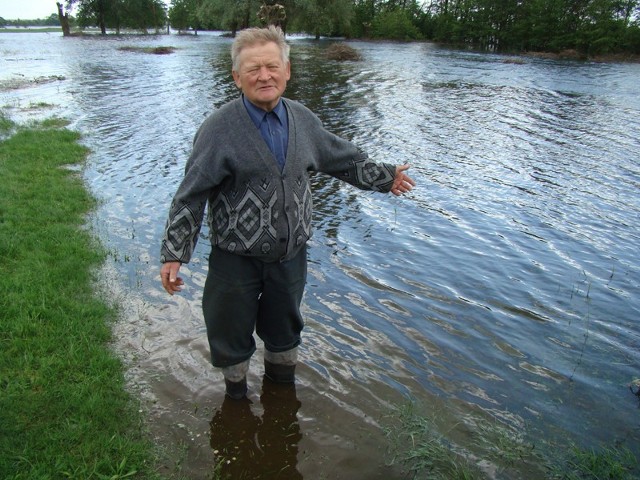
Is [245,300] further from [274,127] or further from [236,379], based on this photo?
[274,127]

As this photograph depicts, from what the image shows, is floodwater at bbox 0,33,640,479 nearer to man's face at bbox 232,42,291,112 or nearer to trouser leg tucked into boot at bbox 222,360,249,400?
trouser leg tucked into boot at bbox 222,360,249,400

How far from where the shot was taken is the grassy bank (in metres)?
3.11

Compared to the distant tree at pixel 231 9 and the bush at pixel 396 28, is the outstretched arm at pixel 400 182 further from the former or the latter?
the bush at pixel 396 28

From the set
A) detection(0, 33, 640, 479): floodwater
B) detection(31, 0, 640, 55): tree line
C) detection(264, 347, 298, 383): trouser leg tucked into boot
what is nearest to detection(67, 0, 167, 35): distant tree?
detection(31, 0, 640, 55): tree line

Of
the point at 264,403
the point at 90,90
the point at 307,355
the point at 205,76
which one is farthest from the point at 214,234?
the point at 205,76

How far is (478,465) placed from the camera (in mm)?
3398

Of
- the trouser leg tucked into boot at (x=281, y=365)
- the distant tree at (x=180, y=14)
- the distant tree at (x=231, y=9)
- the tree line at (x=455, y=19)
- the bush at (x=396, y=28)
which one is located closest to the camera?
the trouser leg tucked into boot at (x=281, y=365)

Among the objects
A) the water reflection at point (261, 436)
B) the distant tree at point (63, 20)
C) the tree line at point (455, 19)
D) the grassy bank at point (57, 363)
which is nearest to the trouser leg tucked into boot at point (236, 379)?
the water reflection at point (261, 436)

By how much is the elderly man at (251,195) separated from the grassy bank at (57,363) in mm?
866

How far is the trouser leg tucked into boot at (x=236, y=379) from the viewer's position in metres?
3.72

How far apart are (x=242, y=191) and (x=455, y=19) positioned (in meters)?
69.1

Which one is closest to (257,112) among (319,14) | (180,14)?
(319,14)

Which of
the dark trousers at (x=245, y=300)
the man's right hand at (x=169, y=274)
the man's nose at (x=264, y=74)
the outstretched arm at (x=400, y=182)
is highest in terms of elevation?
the man's nose at (x=264, y=74)

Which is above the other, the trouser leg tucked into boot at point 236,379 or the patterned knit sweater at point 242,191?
the patterned knit sweater at point 242,191
